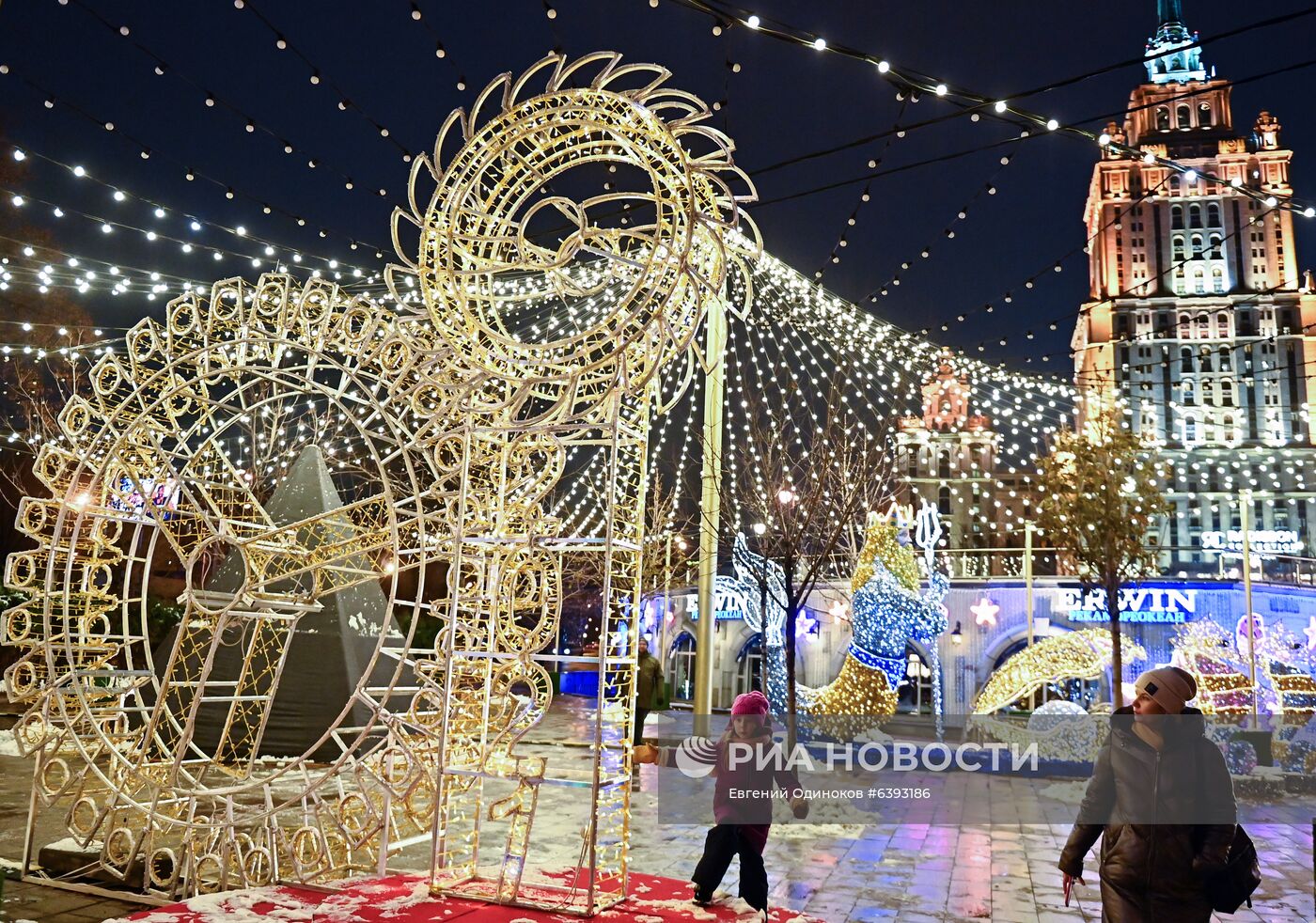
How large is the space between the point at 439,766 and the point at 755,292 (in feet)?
30.2

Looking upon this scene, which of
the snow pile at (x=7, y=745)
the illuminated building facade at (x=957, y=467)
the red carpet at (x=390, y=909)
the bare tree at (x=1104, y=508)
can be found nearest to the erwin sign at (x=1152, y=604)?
the bare tree at (x=1104, y=508)

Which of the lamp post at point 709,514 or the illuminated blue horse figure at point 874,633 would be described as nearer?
the lamp post at point 709,514

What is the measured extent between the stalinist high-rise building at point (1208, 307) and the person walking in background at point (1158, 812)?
4806 cm

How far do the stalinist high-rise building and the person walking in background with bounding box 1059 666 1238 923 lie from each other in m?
48.1

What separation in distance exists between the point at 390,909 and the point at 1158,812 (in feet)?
11.0

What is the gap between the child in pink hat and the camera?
15.5 feet

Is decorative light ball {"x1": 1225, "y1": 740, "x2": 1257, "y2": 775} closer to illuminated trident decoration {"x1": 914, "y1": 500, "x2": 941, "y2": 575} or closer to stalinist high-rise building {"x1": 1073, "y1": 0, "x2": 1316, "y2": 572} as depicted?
illuminated trident decoration {"x1": 914, "y1": 500, "x2": 941, "y2": 575}

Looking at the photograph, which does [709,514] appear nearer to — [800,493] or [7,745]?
[800,493]

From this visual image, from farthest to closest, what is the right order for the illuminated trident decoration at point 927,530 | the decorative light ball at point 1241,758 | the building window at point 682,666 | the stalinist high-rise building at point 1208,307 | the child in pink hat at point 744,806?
the stalinist high-rise building at point 1208,307
the building window at point 682,666
the illuminated trident decoration at point 927,530
the decorative light ball at point 1241,758
the child in pink hat at point 744,806

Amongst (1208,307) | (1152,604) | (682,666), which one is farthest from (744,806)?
(1208,307)

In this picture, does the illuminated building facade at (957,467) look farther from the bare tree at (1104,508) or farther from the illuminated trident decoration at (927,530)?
the bare tree at (1104,508)

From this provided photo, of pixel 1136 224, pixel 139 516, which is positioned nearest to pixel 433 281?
pixel 139 516

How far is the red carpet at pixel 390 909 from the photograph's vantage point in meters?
4.30

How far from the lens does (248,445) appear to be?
61.6 ft
